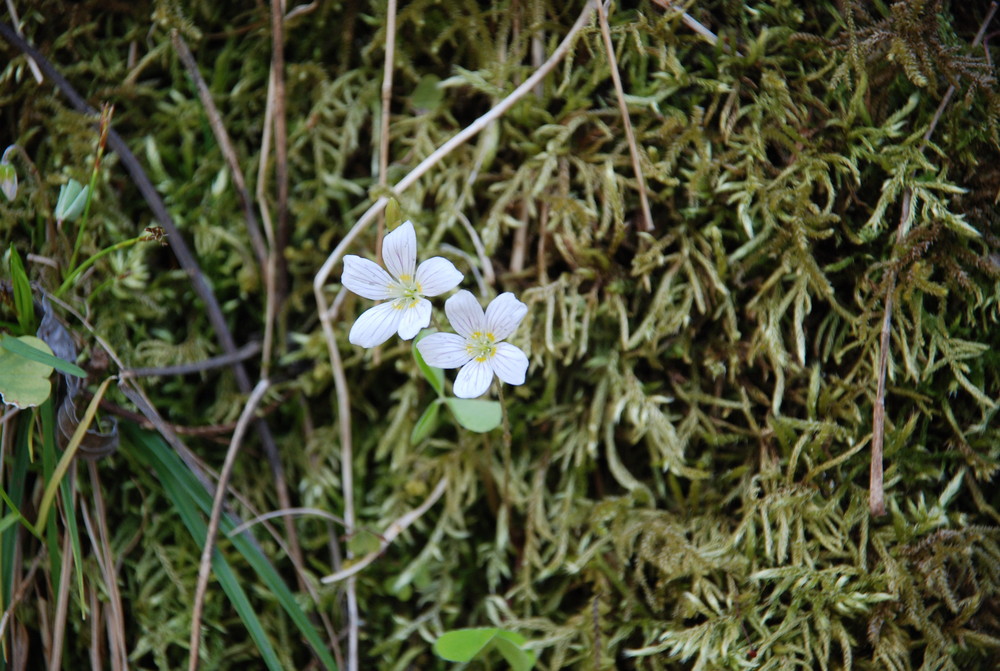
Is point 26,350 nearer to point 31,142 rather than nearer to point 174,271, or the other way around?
point 174,271

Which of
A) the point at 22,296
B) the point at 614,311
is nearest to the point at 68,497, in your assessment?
the point at 22,296

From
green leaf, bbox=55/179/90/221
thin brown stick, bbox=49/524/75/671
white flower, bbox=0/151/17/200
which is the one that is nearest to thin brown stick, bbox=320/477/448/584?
thin brown stick, bbox=49/524/75/671

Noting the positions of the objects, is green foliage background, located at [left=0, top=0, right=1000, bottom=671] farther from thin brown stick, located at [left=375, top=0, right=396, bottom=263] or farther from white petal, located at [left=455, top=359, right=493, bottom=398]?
white petal, located at [left=455, top=359, right=493, bottom=398]

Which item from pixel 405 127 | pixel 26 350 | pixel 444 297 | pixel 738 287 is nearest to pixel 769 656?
pixel 738 287

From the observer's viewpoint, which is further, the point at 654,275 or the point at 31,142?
the point at 31,142

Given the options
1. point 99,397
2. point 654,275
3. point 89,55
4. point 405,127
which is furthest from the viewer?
point 89,55

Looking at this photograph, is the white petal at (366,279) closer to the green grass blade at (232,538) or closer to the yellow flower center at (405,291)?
the yellow flower center at (405,291)
